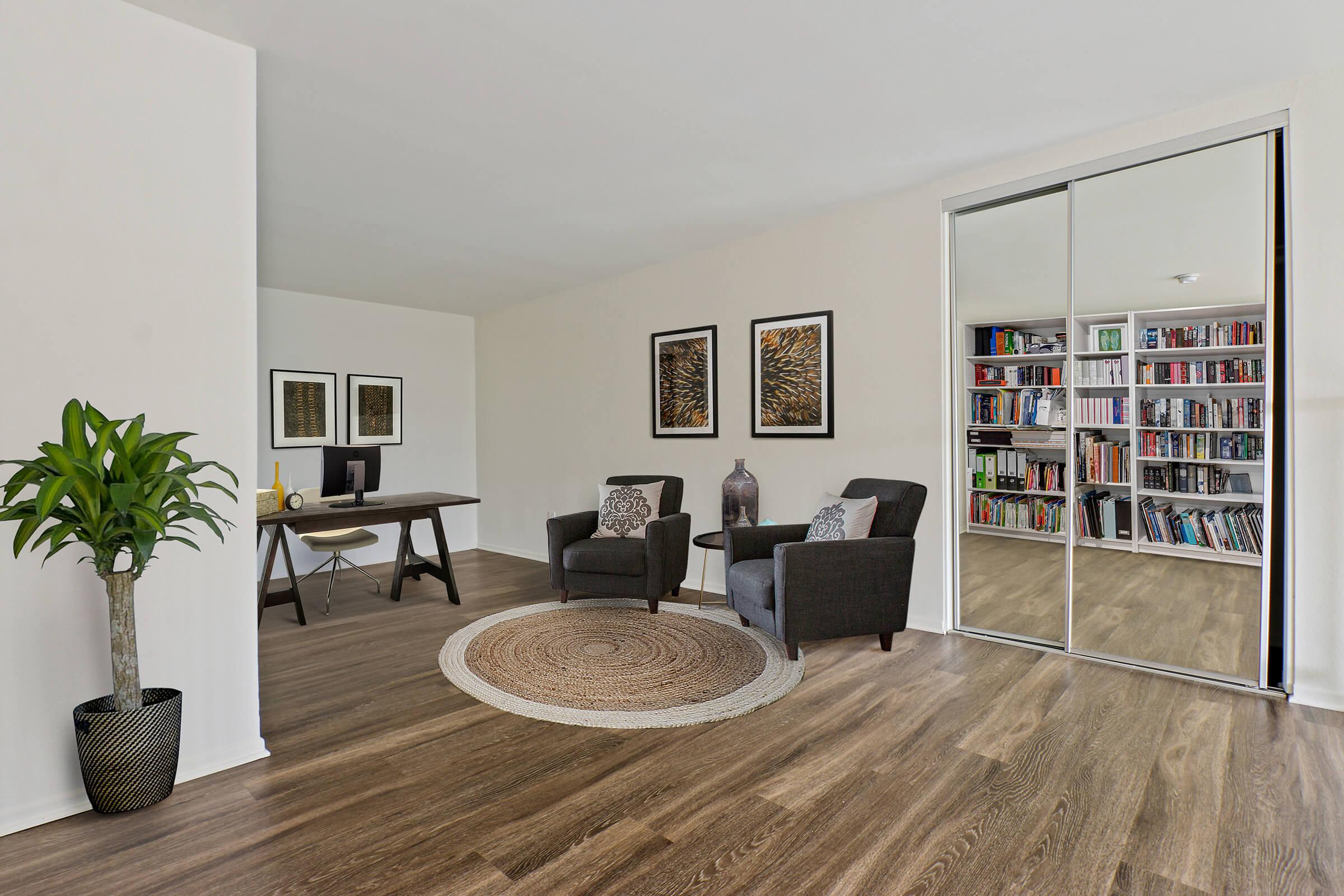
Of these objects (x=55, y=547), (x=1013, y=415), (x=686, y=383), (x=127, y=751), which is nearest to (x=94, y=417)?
(x=55, y=547)

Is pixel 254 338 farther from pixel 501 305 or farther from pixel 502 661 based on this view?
pixel 501 305

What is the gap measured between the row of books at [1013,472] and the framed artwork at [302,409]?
5.22 m

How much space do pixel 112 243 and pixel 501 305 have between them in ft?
14.9

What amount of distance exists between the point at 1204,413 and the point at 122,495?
4.04m

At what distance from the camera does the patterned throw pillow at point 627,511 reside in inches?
185

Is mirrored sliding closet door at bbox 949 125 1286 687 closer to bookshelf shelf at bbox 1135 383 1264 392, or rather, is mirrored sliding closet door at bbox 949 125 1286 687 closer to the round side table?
bookshelf shelf at bbox 1135 383 1264 392

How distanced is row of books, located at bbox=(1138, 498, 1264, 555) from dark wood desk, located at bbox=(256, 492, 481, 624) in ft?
13.2

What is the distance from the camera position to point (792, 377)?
4547mm

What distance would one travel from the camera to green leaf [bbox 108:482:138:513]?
6.19 ft

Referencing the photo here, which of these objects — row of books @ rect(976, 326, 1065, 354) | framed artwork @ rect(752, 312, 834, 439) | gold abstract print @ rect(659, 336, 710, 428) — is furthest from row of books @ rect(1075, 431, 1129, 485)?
gold abstract print @ rect(659, 336, 710, 428)

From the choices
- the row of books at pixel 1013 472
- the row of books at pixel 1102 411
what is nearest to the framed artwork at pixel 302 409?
the row of books at pixel 1013 472

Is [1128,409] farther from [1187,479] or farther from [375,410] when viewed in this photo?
[375,410]

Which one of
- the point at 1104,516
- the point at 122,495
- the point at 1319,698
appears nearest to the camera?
the point at 122,495

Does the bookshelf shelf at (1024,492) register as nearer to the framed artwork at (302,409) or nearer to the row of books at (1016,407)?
the row of books at (1016,407)
